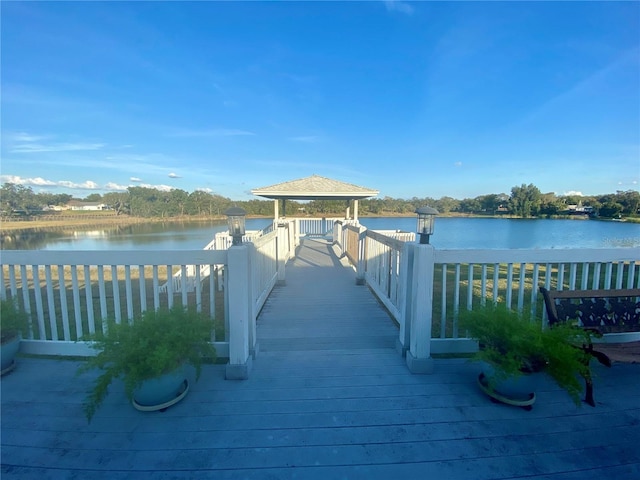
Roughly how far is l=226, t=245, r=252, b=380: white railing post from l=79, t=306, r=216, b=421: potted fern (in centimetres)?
27

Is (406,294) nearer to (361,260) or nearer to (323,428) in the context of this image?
(323,428)

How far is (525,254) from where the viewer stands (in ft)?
8.00

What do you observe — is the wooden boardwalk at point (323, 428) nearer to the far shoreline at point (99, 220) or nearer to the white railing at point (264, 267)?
the white railing at point (264, 267)

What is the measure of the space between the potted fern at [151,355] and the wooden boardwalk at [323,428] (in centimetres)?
15

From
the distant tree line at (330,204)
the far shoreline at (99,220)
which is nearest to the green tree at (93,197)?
the distant tree line at (330,204)

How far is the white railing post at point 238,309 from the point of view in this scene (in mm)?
2184

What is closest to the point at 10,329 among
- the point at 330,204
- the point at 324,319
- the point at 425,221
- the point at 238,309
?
the point at 238,309

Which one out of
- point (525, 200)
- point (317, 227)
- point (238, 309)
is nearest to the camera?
point (238, 309)

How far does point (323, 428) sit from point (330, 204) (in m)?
20.2

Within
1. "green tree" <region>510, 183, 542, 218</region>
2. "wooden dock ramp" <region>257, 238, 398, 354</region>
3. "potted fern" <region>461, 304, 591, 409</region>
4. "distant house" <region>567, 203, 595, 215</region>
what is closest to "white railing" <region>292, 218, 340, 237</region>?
"wooden dock ramp" <region>257, 238, 398, 354</region>

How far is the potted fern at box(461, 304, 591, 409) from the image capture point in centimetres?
168

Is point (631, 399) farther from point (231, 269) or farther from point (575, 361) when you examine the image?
point (231, 269)

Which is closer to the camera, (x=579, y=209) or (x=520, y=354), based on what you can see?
(x=520, y=354)

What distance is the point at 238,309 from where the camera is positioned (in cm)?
223
